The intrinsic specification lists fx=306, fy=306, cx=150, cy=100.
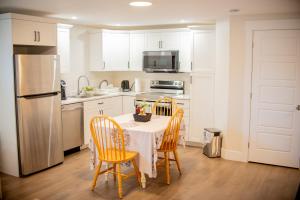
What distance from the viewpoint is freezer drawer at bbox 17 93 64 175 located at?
13.7ft

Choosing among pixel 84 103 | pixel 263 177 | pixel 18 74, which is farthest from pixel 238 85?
pixel 18 74

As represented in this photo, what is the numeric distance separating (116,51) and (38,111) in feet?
8.36

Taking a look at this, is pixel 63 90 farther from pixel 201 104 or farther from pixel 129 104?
pixel 201 104

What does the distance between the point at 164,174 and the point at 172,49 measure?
259 centimetres

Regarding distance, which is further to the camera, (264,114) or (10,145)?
(264,114)

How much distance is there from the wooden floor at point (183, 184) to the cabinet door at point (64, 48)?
1.69 meters

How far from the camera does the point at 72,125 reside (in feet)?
17.1

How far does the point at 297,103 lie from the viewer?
457cm

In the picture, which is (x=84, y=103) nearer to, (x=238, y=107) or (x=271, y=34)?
(x=238, y=107)

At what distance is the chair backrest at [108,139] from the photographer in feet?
11.9

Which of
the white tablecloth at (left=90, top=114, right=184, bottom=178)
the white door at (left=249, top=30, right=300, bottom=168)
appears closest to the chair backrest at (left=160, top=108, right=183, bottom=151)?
the white tablecloth at (left=90, top=114, right=184, bottom=178)

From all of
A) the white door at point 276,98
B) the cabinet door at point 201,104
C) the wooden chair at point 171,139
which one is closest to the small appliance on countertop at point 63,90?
the wooden chair at point 171,139

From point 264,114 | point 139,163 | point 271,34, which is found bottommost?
point 139,163

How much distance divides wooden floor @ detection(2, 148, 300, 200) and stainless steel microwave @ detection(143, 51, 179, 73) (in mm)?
1969
